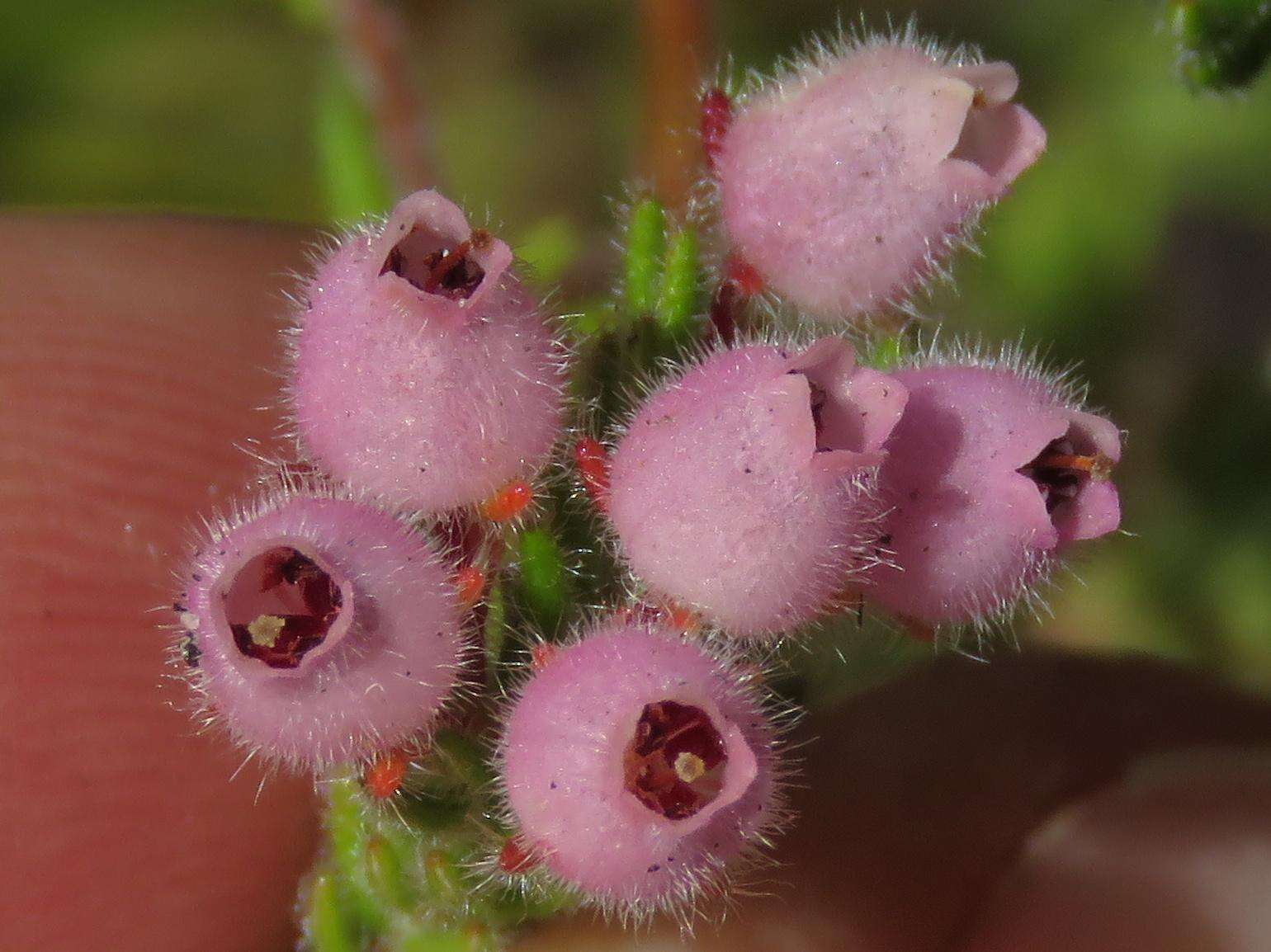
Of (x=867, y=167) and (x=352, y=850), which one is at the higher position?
(x=867, y=167)

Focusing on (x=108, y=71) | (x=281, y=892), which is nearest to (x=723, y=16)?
(x=108, y=71)

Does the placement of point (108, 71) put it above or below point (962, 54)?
above

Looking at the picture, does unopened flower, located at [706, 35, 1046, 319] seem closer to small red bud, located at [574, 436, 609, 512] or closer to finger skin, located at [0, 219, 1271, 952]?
small red bud, located at [574, 436, 609, 512]

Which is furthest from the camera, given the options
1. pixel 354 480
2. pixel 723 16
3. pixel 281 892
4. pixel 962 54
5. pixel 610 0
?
pixel 610 0

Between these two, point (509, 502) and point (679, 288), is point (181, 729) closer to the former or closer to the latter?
point (509, 502)

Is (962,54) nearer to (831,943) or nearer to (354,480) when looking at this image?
(354,480)

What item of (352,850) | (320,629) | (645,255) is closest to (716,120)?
(645,255)

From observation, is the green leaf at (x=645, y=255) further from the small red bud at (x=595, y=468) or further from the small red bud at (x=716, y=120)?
the small red bud at (x=595, y=468)
